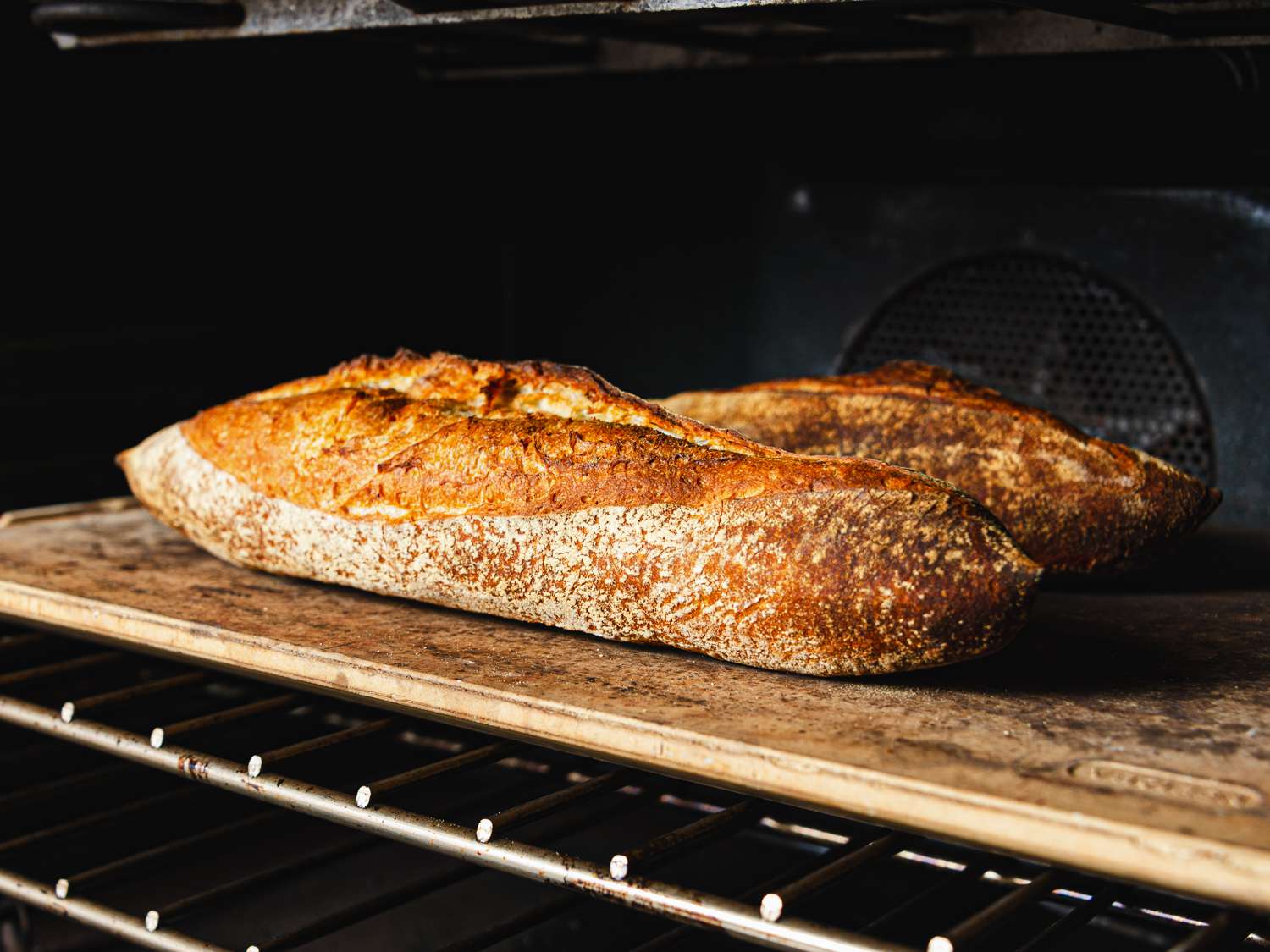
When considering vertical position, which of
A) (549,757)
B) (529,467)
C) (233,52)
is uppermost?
(233,52)

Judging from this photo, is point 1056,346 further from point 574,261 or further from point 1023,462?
point 574,261

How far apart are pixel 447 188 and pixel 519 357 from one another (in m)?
0.30

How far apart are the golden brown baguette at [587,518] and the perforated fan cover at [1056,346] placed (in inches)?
30.5

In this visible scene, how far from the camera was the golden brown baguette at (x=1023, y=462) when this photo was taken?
4.45 feet

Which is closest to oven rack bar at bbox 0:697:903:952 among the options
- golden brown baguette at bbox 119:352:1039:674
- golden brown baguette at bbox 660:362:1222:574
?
golden brown baguette at bbox 119:352:1039:674

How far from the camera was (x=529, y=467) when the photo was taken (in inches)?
48.6

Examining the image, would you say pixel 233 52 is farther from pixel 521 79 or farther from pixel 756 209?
pixel 756 209

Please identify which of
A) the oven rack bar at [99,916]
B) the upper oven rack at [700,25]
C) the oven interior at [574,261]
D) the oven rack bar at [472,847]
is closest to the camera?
the oven rack bar at [472,847]

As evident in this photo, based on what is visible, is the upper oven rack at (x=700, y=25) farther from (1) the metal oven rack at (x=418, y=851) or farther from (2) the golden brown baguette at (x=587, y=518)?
(1) the metal oven rack at (x=418, y=851)

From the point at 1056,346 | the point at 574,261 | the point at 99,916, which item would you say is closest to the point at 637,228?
the point at 574,261

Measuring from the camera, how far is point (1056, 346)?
189cm

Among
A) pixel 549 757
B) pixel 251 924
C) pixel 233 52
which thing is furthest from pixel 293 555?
pixel 233 52

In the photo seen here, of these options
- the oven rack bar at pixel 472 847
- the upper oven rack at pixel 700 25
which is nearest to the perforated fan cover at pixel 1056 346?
the upper oven rack at pixel 700 25

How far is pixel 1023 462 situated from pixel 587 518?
47 cm
